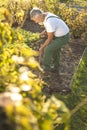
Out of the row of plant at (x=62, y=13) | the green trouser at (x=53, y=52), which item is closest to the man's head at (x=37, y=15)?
the green trouser at (x=53, y=52)

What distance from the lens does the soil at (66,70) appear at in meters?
7.04

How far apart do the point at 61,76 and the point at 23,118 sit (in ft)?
21.0

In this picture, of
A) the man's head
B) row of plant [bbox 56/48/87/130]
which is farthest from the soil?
the man's head

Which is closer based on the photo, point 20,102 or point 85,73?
point 20,102

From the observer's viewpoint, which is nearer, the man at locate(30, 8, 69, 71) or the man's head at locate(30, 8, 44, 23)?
the man's head at locate(30, 8, 44, 23)

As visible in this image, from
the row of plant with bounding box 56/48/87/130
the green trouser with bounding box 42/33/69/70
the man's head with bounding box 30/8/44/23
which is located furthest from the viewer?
the green trouser with bounding box 42/33/69/70

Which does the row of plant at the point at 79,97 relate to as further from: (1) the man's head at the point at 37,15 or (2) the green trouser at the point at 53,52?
(1) the man's head at the point at 37,15

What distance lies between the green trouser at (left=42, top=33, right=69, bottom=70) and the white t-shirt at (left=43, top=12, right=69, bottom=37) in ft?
0.37

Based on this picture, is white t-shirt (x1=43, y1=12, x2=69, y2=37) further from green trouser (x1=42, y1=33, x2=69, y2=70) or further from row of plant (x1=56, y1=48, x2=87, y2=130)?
row of plant (x1=56, y1=48, x2=87, y2=130)

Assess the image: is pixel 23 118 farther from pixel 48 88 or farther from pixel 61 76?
pixel 61 76

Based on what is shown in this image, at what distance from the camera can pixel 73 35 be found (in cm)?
1091

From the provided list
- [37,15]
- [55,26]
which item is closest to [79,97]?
[55,26]

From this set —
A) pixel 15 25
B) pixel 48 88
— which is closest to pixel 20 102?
pixel 48 88

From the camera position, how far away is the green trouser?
736cm
